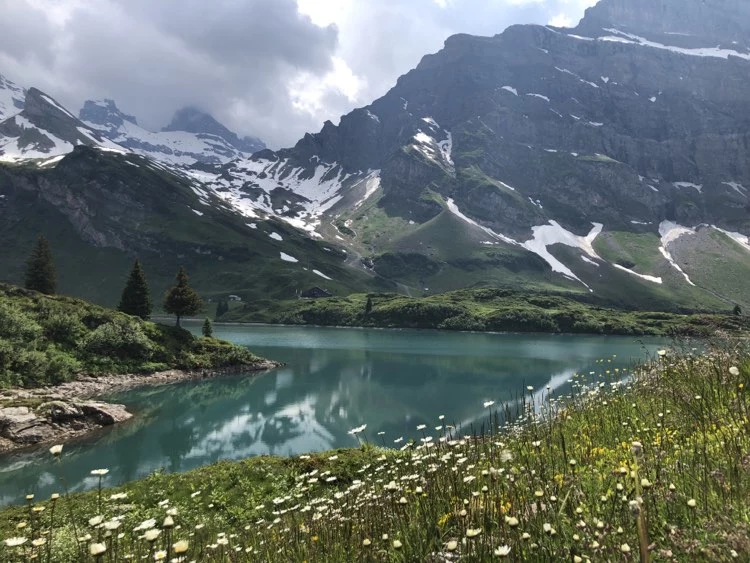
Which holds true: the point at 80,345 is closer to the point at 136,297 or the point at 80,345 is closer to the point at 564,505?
the point at 136,297

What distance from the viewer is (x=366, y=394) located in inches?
2160

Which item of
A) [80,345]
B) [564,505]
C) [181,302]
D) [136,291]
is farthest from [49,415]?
[136,291]

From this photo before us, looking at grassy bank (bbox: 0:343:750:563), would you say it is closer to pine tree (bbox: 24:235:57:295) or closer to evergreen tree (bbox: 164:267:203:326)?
evergreen tree (bbox: 164:267:203:326)

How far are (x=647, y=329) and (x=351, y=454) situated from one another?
564ft

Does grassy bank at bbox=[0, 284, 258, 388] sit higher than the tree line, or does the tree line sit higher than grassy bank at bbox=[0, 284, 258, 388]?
the tree line

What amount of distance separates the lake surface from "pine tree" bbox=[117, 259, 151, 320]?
23.5m

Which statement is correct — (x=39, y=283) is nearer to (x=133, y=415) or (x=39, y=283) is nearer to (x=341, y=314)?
(x=133, y=415)

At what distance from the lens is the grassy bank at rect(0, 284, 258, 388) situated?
143ft

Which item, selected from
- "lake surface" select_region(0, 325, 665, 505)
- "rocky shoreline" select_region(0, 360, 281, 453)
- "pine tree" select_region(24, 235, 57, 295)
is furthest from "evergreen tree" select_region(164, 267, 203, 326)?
"rocky shoreline" select_region(0, 360, 281, 453)

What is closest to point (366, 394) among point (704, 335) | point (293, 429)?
point (293, 429)

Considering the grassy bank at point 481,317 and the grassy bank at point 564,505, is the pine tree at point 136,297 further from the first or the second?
the grassy bank at point 481,317

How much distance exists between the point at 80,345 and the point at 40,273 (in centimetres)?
3311

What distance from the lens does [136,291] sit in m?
76.2

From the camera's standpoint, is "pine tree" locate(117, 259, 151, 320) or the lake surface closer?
the lake surface
